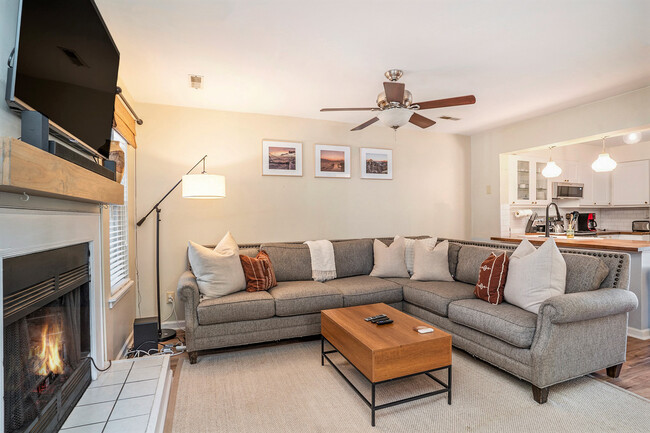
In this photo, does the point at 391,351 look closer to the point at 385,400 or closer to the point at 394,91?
the point at 385,400

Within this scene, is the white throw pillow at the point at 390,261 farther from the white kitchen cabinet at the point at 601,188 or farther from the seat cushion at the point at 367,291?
the white kitchen cabinet at the point at 601,188

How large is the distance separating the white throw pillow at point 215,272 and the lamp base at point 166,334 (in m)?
0.72

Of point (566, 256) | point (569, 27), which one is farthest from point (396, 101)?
point (566, 256)

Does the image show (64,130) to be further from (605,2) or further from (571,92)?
(571,92)

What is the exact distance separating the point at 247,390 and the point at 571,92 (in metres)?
4.15

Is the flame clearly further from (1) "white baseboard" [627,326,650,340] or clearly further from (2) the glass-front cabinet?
(2) the glass-front cabinet

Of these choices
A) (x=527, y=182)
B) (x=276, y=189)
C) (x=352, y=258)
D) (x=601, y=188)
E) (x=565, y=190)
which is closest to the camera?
(x=352, y=258)

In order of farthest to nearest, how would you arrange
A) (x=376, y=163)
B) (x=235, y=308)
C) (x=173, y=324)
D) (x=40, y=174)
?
(x=376, y=163) → (x=173, y=324) → (x=235, y=308) → (x=40, y=174)

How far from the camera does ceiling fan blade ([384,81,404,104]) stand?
100 inches

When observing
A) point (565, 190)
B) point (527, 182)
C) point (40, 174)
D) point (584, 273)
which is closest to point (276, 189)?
point (40, 174)

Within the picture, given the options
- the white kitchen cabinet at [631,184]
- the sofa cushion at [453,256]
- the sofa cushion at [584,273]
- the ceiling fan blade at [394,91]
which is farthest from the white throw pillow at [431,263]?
the white kitchen cabinet at [631,184]

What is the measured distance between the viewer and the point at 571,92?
11.4 ft

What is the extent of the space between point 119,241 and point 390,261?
111 inches

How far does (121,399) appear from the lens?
1846mm
